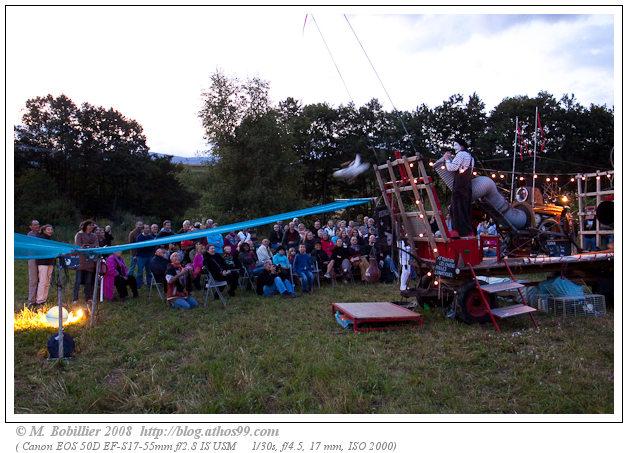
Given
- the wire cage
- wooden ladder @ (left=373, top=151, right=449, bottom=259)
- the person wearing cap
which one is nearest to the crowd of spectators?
wooden ladder @ (left=373, top=151, right=449, bottom=259)

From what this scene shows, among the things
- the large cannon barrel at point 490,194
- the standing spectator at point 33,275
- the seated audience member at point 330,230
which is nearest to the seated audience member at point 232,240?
the seated audience member at point 330,230

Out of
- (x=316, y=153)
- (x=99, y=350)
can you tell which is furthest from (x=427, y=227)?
(x=316, y=153)

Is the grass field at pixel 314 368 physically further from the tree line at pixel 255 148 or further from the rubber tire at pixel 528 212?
the tree line at pixel 255 148

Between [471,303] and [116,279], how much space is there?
701cm

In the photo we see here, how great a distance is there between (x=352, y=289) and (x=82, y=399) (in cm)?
681

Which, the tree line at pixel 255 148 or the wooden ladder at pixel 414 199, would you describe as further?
the tree line at pixel 255 148

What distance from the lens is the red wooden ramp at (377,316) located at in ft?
22.0

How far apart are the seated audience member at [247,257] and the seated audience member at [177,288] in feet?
5.32

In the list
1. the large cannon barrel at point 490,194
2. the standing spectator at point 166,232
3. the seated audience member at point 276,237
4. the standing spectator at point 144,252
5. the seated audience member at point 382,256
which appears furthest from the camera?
the seated audience member at point 276,237

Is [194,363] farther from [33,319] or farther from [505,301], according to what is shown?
[505,301]

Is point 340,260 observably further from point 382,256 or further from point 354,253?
point 382,256

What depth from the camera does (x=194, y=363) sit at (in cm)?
541

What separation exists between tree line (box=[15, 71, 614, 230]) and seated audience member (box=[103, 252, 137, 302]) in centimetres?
1737

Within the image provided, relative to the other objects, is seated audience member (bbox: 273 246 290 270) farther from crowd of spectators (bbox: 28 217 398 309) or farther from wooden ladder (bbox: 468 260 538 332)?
wooden ladder (bbox: 468 260 538 332)
